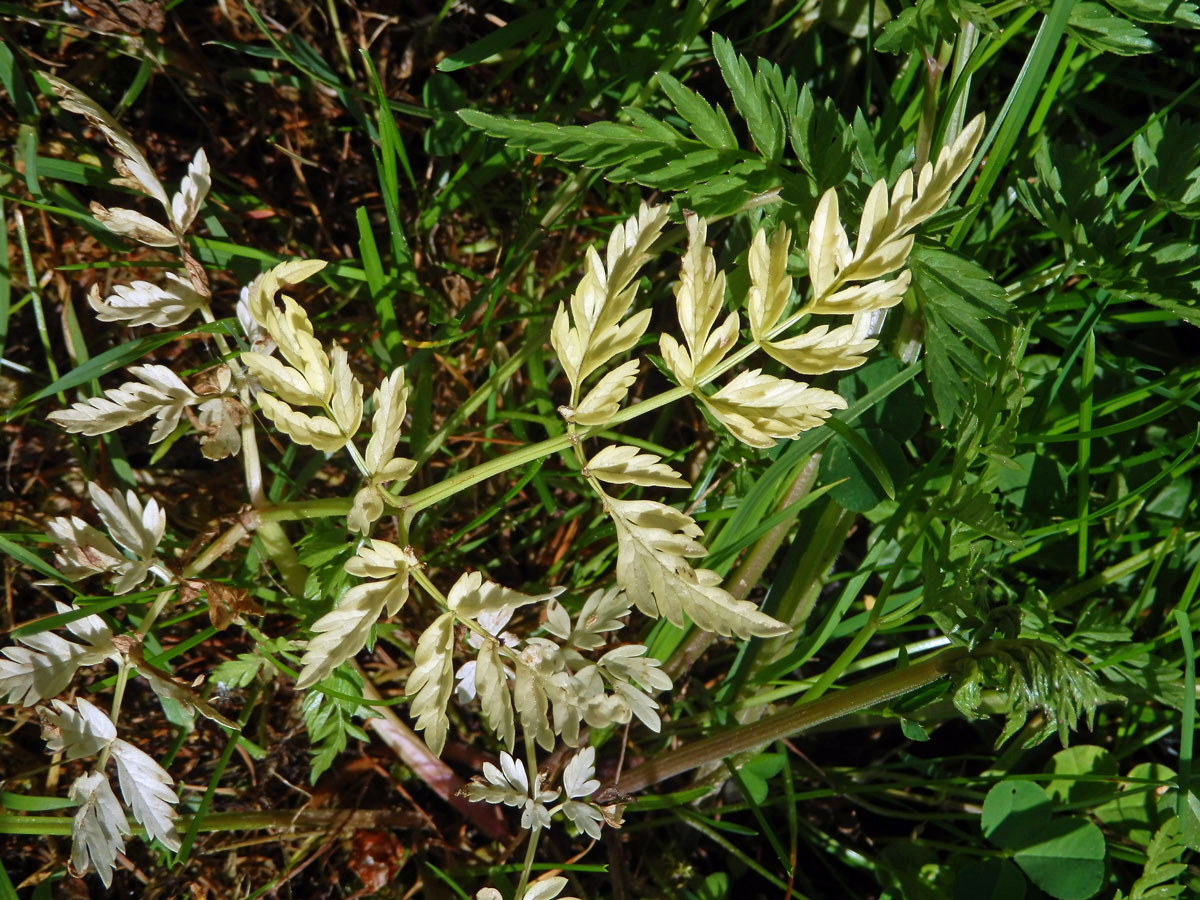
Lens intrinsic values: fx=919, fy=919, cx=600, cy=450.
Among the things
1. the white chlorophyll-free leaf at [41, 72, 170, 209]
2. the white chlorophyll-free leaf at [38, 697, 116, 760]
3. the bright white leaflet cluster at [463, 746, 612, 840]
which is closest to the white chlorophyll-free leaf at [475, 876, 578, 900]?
the bright white leaflet cluster at [463, 746, 612, 840]

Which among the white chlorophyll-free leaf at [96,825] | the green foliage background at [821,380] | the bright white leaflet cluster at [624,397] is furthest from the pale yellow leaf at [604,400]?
the white chlorophyll-free leaf at [96,825]

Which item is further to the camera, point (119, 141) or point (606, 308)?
point (119, 141)

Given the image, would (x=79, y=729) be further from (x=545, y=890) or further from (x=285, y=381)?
(x=545, y=890)

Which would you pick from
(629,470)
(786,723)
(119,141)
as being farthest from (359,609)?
(119,141)

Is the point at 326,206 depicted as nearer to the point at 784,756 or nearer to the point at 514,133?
the point at 514,133

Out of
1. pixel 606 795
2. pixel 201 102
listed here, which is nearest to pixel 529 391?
pixel 606 795

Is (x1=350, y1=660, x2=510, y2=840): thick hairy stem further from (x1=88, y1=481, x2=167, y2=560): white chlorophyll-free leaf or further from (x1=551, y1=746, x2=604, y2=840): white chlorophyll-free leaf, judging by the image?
(x1=88, y1=481, x2=167, y2=560): white chlorophyll-free leaf
